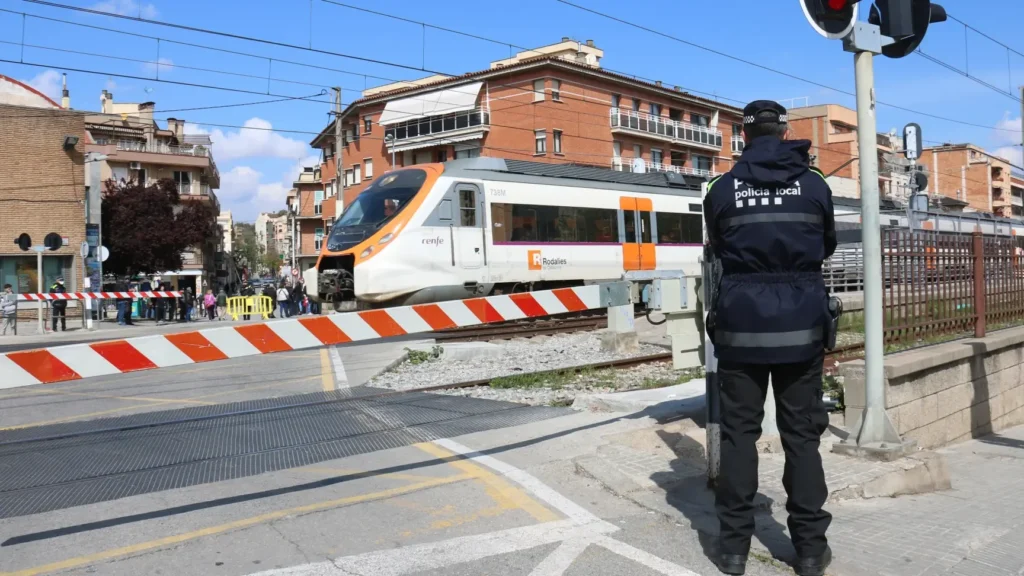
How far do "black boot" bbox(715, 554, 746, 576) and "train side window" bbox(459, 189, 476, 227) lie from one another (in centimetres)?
1422

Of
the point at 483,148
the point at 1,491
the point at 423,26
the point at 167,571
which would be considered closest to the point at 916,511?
the point at 167,571

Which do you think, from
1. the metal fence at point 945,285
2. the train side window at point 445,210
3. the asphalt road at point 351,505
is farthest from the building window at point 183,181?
the metal fence at point 945,285

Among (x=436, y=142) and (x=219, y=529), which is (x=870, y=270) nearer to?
(x=219, y=529)

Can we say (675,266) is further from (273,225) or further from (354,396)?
(273,225)

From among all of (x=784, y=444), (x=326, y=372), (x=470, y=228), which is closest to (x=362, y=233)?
(x=470, y=228)

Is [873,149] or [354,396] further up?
[873,149]

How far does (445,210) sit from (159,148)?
51.9 metres

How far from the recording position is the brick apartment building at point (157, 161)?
59.4 meters

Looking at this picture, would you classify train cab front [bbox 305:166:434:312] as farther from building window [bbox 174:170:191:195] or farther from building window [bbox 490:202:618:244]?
building window [bbox 174:170:191:195]

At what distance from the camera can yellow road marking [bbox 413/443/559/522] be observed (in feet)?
15.0

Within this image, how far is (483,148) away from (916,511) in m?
47.6

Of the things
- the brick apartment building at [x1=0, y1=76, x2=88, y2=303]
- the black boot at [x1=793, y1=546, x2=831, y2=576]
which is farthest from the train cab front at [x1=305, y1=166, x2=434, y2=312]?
the brick apartment building at [x1=0, y1=76, x2=88, y2=303]

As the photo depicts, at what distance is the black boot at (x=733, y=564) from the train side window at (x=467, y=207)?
560 inches

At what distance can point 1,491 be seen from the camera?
518 centimetres
